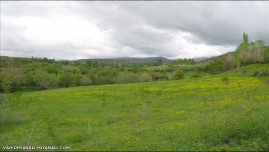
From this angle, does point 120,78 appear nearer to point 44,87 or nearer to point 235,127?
point 44,87

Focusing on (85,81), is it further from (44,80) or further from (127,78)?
(127,78)

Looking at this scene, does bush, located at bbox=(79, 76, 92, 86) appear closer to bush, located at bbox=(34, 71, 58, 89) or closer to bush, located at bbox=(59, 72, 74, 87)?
bush, located at bbox=(59, 72, 74, 87)

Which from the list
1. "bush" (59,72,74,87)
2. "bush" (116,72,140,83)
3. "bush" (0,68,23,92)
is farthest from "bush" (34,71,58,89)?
"bush" (116,72,140,83)

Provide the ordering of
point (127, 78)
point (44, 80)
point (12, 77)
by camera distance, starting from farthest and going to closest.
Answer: point (127, 78) → point (44, 80) → point (12, 77)

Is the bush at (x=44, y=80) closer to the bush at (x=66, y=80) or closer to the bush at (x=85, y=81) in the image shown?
the bush at (x=66, y=80)

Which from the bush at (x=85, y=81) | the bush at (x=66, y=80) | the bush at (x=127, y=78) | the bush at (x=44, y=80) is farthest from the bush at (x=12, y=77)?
the bush at (x=127, y=78)

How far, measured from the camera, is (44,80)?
76438 mm

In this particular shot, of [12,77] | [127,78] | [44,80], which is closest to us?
[12,77]

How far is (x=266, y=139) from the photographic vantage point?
7.50 metres

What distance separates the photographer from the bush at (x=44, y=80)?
7569 cm

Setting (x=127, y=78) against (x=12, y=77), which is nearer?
(x=12, y=77)

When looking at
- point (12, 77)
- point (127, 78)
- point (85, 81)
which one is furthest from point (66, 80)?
point (127, 78)

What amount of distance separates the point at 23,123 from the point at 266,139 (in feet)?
79.8

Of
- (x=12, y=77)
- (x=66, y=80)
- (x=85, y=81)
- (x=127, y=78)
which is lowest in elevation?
(x=85, y=81)
